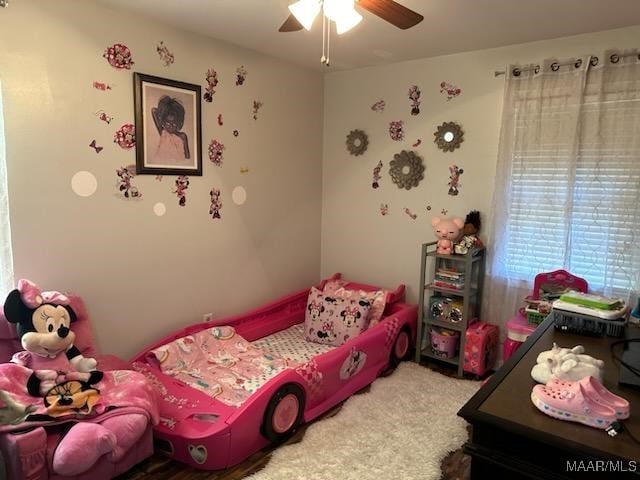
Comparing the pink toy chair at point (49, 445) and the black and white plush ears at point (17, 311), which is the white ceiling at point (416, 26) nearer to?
the black and white plush ears at point (17, 311)

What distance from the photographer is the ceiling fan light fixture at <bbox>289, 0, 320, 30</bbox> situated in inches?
67.6

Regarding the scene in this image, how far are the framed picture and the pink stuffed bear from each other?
1743 millimetres

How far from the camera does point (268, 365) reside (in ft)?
9.46

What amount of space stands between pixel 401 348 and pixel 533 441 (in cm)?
244

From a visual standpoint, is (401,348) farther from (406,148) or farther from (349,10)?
(349,10)

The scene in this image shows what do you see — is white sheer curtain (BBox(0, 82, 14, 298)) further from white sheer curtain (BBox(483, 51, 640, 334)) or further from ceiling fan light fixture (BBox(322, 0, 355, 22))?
white sheer curtain (BBox(483, 51, 640, 334))

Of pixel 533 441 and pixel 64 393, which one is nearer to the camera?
pixel 533 441

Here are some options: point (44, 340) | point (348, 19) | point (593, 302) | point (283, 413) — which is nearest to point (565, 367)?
point (593, 302)

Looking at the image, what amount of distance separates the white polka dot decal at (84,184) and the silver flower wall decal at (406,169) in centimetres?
220

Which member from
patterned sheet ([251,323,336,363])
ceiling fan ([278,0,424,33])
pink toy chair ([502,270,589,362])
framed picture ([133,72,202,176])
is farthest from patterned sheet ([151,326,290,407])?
ceiling fan ([278,0,424,33])

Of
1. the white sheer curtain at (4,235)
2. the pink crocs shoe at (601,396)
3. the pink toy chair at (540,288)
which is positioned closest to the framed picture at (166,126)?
the white sheer curtain at (4,235)

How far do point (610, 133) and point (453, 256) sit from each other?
1.21 meters

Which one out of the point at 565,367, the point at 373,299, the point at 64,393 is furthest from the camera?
the point at 373,299

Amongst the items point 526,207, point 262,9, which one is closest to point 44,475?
point 262,9
